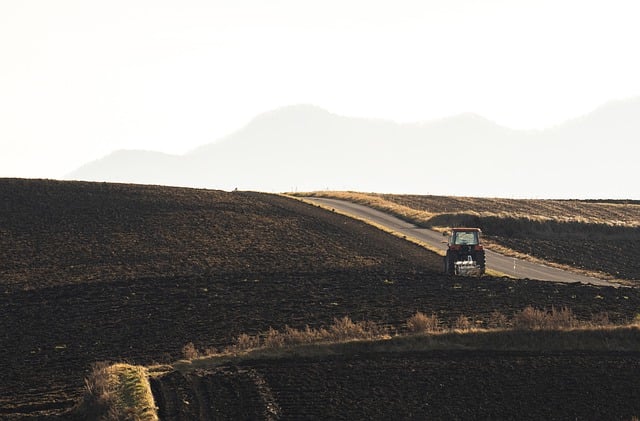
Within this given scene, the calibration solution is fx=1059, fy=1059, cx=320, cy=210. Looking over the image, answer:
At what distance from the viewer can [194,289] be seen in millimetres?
46844

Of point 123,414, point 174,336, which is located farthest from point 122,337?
point 123,414

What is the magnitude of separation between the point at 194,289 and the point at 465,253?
13.7m

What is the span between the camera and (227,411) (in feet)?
93.3

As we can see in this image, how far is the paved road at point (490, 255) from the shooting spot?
55.6 metres

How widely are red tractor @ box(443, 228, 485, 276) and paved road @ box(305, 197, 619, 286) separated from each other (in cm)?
375

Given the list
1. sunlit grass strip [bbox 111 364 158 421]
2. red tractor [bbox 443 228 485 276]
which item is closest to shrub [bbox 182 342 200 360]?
sunlit grass strip [bbox 111 364 158 421]

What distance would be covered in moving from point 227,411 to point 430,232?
149 feet

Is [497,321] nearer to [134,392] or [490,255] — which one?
[134,392]

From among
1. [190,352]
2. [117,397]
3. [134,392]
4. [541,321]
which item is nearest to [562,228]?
[541,321]

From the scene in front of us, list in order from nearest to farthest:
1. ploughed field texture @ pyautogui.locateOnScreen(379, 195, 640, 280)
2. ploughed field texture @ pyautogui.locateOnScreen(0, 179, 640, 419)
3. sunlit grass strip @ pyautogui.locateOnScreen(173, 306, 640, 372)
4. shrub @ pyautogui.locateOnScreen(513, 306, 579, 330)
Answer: ploughed field texture @ pyautogui.locateOnScreen(0, 179, 640, 419), sunlit grass strip @ pyautogui.locateOnScreen(173, 306, 640, 372), shrub @ pyautogui.locateOnScreen(513, 306, 579, 330), ploughed field texture @ pyautogui.locateOnScreen(379, 195, 640, 280)

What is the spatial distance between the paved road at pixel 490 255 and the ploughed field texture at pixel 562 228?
2311mm

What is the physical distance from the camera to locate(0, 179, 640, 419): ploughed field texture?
33.6m

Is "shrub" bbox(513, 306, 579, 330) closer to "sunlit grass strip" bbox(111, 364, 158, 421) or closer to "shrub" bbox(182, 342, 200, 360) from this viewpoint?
"shrub" bbox(182, 342, 200, 360)

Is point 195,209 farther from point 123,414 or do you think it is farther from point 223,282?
point 123,414
